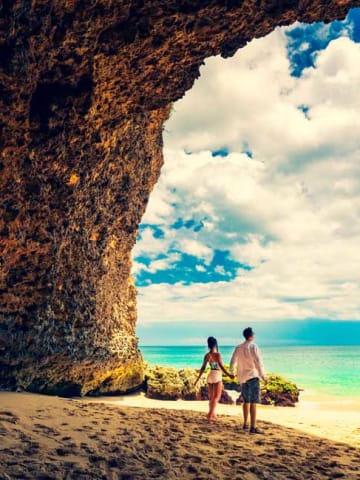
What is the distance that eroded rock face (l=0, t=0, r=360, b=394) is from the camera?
22.3 feet

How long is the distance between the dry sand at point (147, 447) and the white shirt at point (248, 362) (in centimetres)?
108

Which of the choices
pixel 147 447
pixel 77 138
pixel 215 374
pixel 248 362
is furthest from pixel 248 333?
pixel 77 138


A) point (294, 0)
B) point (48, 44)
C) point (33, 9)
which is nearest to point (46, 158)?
point (48, 44)

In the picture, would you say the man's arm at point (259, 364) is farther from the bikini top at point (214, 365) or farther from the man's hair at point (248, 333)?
the bikini top at point (214, 365)

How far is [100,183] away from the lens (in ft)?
35.1

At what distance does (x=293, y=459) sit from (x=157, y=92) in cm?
736

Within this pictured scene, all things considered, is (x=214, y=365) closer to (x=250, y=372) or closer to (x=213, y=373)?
(x=213, y=373)

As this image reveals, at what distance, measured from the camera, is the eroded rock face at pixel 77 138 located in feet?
22.3

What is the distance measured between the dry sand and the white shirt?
3.56 ft

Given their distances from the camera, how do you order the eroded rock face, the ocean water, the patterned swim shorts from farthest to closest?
1. the ocean water
2. the patterned swim shorts
3. the eroded rock face

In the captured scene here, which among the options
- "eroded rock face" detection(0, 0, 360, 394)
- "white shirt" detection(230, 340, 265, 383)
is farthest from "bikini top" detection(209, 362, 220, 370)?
"eroded rock face" detection(0, 0, 360, 394)

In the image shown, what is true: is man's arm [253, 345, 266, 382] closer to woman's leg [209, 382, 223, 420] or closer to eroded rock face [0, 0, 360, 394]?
woman's leg [209, 382, 223, 420]

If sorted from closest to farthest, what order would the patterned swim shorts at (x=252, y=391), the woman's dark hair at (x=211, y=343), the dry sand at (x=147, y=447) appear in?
the dry sand at (x=147, y=447) < the patterned swim shorts at (x=252, y=391) < the woman's dark hair at (x=211, y=343)

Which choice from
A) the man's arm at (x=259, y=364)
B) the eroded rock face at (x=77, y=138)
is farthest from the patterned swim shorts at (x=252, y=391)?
the eroded rock face at (x=77, y=138)
